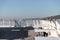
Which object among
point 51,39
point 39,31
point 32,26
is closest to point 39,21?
point 32,26

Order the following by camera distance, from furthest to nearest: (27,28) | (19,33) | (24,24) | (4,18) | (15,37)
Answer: (4,18) < (24,24) < (27,28) < (19,33) < (15,37)

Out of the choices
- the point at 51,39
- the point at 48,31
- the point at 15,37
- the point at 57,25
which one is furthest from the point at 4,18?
the point at 51,39

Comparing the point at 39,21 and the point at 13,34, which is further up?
the point at 39,21

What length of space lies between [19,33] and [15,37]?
74.3 inches

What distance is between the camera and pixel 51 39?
34.2ft

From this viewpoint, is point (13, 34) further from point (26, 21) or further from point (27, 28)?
point (26, 21)

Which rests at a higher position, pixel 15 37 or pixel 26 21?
pixel 26 21

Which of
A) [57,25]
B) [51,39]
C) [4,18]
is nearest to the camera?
[51,39]

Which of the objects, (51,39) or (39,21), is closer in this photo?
(51,39)

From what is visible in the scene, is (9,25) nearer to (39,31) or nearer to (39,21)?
(39,21)

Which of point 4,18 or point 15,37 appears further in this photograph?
point 4,18

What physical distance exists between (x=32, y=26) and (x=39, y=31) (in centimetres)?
311

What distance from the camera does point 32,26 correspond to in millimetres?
25375

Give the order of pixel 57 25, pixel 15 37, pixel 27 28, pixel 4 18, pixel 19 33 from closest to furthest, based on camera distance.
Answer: pixel 57 25
pixel 15 37
pixel 19 33
pixel 27 28
pixel 4 18
